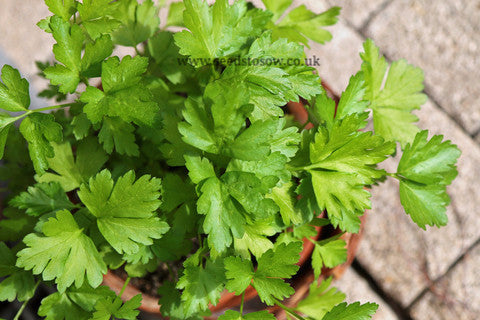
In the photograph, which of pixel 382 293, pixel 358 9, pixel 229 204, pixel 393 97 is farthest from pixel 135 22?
pixel 382 293

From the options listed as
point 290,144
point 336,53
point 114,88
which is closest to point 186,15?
point 114,88

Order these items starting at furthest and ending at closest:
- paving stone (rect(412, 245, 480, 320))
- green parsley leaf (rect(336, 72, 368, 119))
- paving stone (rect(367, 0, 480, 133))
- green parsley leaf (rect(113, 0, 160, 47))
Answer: paving stone (rect(367, 0, 480, 133))
paving stone (rect(412, 245, 480, 320))
green parsley leaf (rect(113, 0, 160, 47))
green parsley leaf (rect(336, 72, 368, 119))

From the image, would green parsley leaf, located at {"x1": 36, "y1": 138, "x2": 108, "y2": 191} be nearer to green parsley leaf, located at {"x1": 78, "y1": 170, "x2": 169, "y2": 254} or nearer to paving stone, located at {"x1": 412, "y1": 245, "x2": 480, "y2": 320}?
green parsley leaf, located at {"x1": 78, "y1": 170, "x2": 169, "y2": 254}

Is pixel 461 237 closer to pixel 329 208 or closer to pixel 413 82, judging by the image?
pixel 413 82

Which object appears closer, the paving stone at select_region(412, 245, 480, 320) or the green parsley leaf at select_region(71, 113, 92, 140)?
the green parsley leaf at select_region(71, 113, 92, 140)

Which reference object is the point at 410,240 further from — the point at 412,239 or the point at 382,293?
the point at 382,293

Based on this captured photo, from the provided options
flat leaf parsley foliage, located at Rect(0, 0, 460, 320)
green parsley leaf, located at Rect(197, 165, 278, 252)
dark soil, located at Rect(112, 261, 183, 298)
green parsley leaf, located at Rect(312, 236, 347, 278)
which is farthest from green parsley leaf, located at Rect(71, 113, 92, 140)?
green parsley leaf, located at Rect(312, 236, 347, 278)
